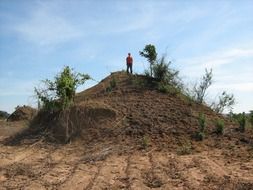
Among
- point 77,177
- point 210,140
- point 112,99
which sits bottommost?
point 77,177

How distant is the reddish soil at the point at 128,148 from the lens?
30.0 ft

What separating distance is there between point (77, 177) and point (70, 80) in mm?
7087

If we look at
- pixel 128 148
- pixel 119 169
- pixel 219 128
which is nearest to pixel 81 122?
pixel 128 148

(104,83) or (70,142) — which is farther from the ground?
(104,83)

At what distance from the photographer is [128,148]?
41.4 feet

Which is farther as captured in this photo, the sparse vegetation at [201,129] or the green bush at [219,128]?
the green bush at [219,128]

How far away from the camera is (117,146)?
12859 millimetres

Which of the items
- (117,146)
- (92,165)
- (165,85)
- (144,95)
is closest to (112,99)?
(144,95)

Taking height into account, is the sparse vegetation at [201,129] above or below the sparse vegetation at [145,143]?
above

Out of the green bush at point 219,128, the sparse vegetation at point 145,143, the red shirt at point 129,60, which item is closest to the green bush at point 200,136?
the green bush at point 219,128

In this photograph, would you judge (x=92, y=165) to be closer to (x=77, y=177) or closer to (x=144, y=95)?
(x=77, y=177)

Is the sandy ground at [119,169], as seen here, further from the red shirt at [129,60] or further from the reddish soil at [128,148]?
the red shirt at [129,60]

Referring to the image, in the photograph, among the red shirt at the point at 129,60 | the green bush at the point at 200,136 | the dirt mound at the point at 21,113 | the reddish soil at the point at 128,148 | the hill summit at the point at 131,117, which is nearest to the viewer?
the reddish soil at the point at 128,148

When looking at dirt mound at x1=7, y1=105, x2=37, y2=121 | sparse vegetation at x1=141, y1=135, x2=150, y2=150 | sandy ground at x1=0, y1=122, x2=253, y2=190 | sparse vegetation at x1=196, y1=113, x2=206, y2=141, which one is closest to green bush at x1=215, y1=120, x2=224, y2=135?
sparse vegetation at x1=196, y1=113, x2=206, y2=141
